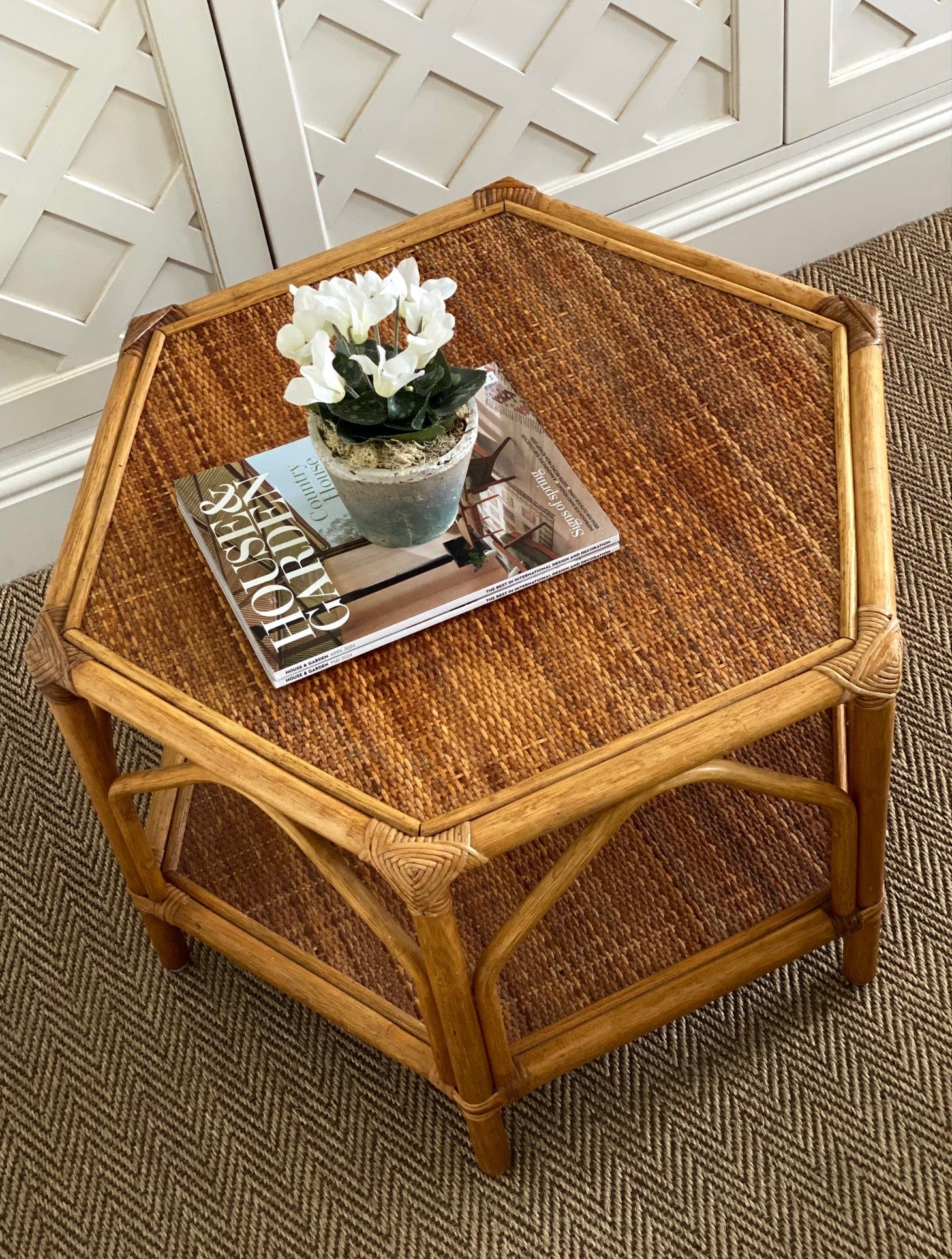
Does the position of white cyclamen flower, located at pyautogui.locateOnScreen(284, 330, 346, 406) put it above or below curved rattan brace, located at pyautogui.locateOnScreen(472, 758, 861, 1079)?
above

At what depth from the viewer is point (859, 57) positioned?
1.60 metres

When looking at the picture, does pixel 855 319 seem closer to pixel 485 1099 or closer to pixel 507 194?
pixel 507 194

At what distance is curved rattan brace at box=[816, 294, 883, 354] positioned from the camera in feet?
3.37

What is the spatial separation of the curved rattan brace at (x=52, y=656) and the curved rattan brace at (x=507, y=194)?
1.72 ft

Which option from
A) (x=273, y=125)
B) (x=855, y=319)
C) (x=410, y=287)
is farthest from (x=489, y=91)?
(x=410, y=287)

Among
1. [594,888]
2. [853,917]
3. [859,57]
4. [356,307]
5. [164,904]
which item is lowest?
[164,904]

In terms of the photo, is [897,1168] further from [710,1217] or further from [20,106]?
[20,106]

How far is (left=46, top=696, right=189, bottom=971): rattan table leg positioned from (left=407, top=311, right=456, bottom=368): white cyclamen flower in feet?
1.19

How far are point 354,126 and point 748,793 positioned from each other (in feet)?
2.62

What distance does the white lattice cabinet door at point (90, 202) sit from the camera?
4.08ft

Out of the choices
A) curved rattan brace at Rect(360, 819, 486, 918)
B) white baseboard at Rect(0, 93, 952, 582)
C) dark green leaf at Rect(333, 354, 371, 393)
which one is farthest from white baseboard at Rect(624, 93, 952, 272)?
curved rattan brace at Rect(360, 819, 486, 918)

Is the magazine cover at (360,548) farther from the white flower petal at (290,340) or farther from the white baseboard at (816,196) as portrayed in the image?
the white baseboard at (816,196)

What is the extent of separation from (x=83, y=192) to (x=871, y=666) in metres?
0.91

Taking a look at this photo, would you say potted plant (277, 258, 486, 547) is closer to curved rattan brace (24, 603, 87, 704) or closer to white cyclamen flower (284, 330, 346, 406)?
white cyclamen flower (284, 330, 346, 406)
